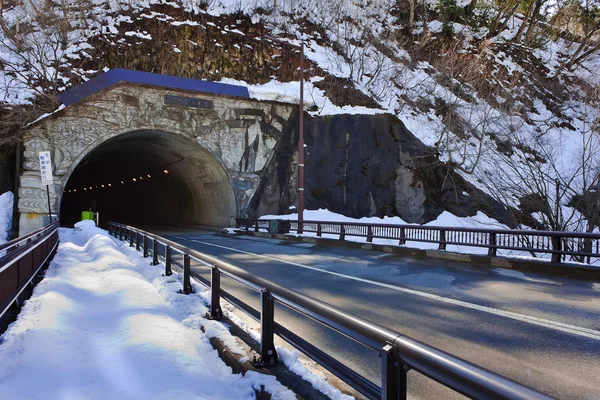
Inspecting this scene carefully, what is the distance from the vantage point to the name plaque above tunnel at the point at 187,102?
2686 centimetres

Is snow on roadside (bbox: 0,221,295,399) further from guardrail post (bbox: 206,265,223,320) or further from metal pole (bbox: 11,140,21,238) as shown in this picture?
metal pole (bbox: 11,140,21,238)

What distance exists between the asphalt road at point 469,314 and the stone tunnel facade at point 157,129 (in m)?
17.7

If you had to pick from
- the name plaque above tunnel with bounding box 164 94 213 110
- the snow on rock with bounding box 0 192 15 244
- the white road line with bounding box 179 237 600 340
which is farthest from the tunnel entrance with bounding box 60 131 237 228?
the white road line with bounding box 179 237 600 340

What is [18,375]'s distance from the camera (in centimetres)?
350

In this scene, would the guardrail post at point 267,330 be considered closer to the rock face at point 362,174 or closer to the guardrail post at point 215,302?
the guardrail post at point 215,302

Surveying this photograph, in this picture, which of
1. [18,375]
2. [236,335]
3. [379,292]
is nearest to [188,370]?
[236,335]

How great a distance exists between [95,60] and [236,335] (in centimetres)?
2934

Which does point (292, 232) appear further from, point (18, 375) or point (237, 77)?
point (18, 375)

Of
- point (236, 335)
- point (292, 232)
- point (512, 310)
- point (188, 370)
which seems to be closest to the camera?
point (188, 370)

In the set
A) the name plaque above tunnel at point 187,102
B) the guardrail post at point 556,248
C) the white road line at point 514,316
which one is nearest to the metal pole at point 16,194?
the name plaque above tunnel at point 187,102

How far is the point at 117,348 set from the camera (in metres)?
4.35

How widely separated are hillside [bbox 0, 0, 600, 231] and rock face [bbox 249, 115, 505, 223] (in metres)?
0.62

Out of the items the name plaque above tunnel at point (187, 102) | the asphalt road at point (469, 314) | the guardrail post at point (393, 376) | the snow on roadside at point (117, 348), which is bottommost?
the asphalt road at point (469, 314)

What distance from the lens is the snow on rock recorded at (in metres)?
22.9
